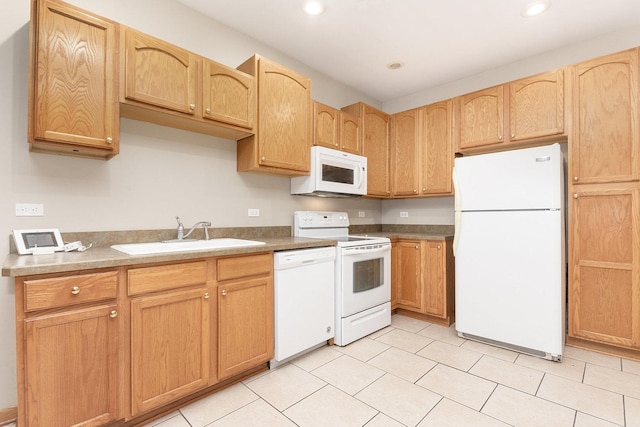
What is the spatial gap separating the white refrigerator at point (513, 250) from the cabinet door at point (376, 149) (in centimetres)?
101

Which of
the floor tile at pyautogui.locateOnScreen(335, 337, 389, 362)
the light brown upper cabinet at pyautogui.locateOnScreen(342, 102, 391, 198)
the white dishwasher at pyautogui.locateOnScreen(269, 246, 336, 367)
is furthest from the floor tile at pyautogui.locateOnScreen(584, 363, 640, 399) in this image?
the light brown upper cabinet at pyautogui.locateOnScreen(342, 102, 391, 198)

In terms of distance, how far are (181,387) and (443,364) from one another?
6.05 feet

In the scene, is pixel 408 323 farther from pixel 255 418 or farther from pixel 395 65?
pixel 395 65

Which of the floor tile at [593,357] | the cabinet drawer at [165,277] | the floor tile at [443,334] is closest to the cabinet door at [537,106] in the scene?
the floor tile at [593,357]

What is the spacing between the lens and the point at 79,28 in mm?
1670

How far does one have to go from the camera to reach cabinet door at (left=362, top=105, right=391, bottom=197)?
360 centimetres

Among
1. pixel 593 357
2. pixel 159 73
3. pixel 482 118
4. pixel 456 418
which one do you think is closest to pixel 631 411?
pixel 593 357

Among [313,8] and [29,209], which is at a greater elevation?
[313,8]

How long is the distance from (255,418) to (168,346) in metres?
0.63

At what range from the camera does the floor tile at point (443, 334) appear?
283 cm

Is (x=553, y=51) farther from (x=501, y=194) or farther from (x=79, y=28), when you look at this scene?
(x=79, y=28)

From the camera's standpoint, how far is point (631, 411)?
1.76 m

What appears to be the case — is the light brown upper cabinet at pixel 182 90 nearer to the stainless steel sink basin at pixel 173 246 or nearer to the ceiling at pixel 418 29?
the ceiling at pixel 418 29

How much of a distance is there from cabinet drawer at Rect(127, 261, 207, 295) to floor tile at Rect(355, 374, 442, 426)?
125 centimetres
